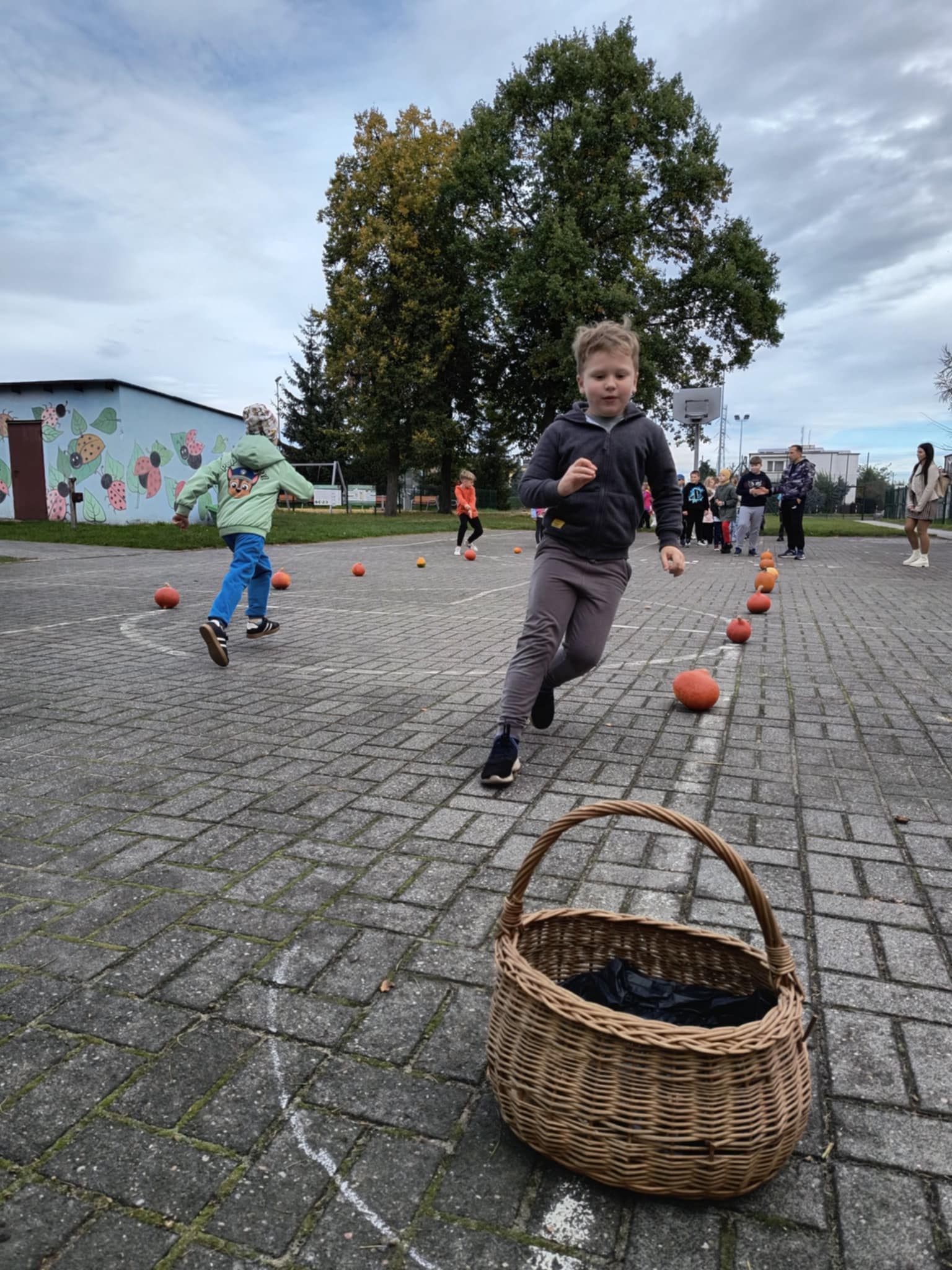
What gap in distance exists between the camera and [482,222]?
36969mm

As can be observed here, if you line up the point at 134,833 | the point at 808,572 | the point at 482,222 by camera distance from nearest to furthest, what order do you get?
the point at 134,833, the point at 808,572, the point at 482,222

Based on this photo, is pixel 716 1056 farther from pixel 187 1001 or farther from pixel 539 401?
pixel 539 401

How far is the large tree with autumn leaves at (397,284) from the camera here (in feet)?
124

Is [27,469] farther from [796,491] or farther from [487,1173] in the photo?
[487,1173]

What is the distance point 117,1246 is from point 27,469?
30545mm

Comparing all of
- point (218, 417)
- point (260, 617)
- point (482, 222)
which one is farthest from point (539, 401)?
point (260, 617)

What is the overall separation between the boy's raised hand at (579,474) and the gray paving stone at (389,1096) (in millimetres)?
2470

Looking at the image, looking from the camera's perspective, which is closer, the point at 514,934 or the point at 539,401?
the point at 514,934

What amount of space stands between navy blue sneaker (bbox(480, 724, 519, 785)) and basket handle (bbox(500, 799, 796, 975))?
77.9 inches

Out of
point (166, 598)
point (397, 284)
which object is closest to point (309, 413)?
point (397, 284)

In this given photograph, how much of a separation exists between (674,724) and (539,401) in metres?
35.7

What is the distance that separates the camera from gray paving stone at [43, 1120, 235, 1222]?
1.79m

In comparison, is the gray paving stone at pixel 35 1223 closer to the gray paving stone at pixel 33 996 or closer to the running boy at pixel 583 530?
the gray paving stone at pixel 33 996

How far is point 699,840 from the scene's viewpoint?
1979 millimetres
